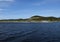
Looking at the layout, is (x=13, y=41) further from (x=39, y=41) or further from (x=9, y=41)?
(x=39, y=41)

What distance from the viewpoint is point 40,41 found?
27578 millimetres

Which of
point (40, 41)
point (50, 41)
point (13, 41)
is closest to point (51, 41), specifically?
point (50, 41)

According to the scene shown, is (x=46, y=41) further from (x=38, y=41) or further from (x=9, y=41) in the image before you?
(x=9, y=41)

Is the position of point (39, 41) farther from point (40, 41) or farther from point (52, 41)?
point (52, 41)

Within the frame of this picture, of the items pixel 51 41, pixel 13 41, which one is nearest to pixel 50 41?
pixel 51 41

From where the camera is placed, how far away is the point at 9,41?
28344 mm

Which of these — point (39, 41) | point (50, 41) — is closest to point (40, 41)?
point (39, 41)

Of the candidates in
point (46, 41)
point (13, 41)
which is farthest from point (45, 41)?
point (13, 41)

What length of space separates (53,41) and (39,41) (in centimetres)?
275

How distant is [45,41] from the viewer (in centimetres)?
2789

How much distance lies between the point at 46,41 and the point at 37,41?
174 cm

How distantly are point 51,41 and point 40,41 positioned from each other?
2170 millimetres

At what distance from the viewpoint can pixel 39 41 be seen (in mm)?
27562

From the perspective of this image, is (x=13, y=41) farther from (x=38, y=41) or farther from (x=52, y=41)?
(x=52, y=41)
